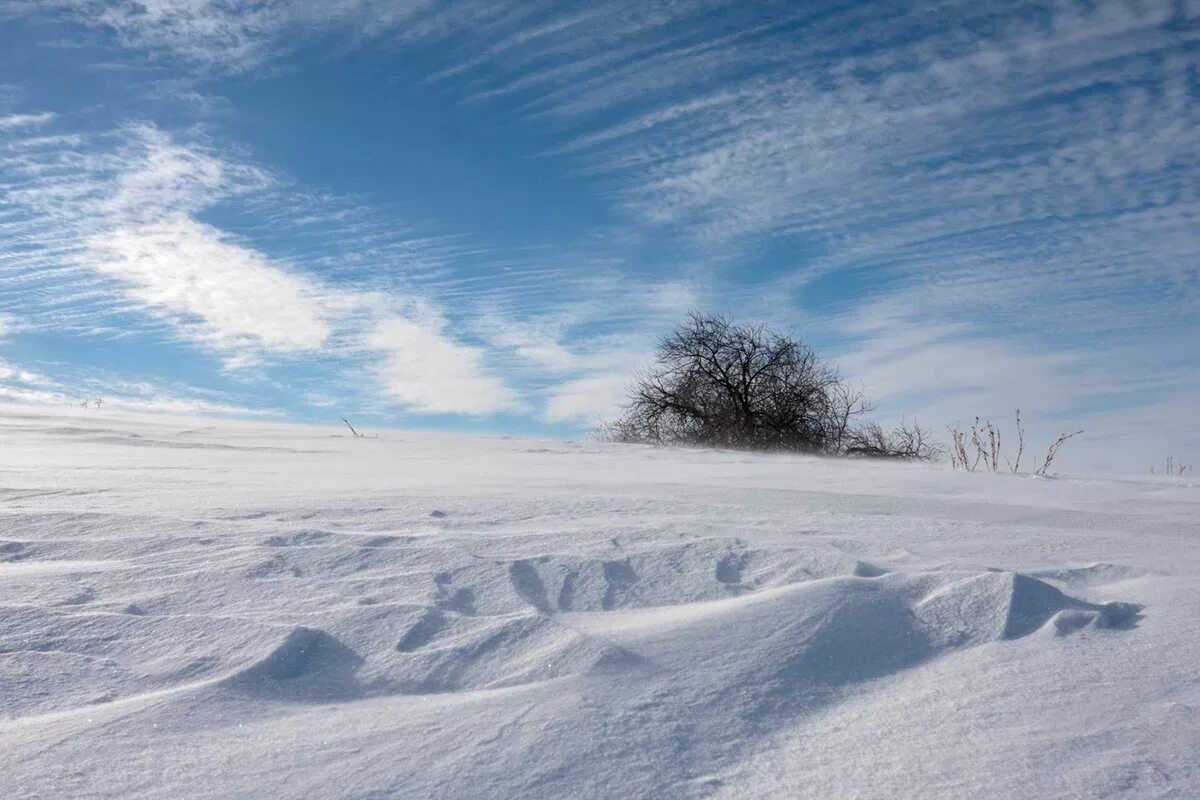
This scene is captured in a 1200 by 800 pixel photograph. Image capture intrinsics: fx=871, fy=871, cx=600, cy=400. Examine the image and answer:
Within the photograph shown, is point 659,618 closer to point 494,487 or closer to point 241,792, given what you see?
point 241,792

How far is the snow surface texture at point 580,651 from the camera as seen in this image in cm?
140

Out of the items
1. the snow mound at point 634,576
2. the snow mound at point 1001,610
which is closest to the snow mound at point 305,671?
the snow mound at point 634,576

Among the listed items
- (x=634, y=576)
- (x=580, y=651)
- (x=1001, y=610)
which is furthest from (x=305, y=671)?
(x=1001, y=610)

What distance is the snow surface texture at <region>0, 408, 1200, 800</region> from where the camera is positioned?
140 centimetres

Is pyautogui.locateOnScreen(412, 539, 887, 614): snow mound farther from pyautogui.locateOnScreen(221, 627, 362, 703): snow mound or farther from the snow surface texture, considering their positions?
pyautogui.locateOnScreen(221, 627, 362, 703): snow mound

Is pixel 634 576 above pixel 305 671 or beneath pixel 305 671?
above

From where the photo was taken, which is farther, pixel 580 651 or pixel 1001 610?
pixel 1001 610

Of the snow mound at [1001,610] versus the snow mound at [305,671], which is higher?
the snow mound at [1001,610]

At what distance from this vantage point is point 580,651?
1.80 meters

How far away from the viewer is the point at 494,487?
3818 millimetres

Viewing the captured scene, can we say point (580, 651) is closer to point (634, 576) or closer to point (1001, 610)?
point (634, 576)

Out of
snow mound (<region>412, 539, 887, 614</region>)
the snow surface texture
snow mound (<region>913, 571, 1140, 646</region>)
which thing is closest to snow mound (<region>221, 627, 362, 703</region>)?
the snow surface texture

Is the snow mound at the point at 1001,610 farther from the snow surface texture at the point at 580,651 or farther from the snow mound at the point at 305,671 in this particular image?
the snow mound at the point at 305,671

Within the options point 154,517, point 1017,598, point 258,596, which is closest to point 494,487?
point 154,517
